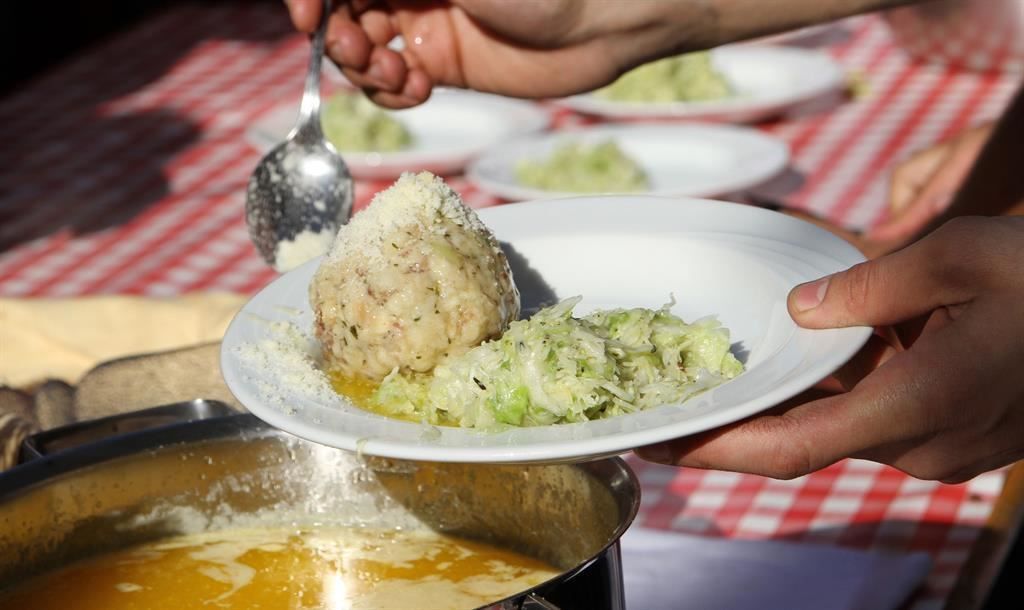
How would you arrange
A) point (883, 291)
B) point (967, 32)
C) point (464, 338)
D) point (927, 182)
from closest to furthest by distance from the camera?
point (883, 291) < point (464, 338) < point (927, 182) < point (967, 32)

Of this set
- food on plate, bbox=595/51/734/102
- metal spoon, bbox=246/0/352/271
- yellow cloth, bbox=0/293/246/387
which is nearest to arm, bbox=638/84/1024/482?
metal spoon, bbox=246/0/352/271

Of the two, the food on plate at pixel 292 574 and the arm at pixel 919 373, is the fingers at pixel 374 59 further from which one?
the arm at pixel 919 373

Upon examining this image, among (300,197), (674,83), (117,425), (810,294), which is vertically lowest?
(674,83)

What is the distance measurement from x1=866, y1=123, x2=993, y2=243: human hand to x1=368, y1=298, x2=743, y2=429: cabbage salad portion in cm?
148

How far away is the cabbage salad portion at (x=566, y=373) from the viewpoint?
1286mm

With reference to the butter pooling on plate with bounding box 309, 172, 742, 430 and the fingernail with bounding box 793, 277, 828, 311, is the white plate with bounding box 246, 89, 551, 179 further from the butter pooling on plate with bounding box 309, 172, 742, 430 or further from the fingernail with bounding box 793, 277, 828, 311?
the fingernail with bounding box 793, 277, 828, 311

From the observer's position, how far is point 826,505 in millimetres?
1961

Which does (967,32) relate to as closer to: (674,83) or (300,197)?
(674,83)

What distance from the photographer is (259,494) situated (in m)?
1.65

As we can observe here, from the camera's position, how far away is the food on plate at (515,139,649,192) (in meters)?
2.89

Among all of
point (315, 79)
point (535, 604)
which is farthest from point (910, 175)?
point (535, 604)

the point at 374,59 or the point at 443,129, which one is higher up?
the point at 374,59

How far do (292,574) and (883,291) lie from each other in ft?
2.69

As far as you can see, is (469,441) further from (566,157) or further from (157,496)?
(566,157)
